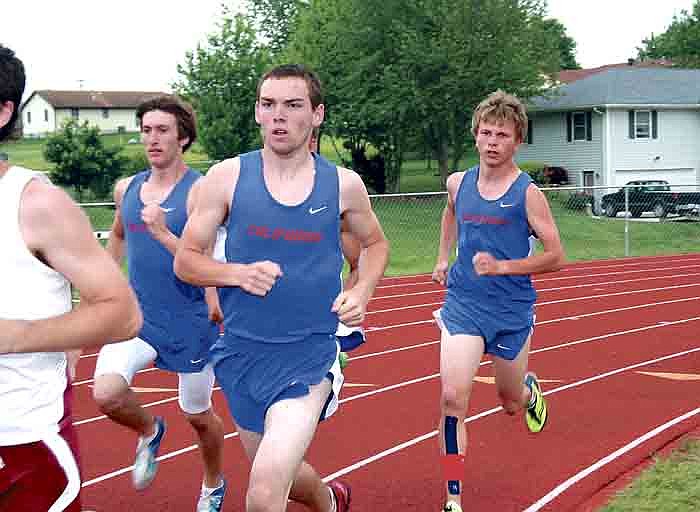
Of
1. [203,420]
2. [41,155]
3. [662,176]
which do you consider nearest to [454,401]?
[203,420]

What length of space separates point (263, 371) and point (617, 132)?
3755cm

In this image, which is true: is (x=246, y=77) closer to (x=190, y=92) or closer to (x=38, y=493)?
(x=190, y=92)

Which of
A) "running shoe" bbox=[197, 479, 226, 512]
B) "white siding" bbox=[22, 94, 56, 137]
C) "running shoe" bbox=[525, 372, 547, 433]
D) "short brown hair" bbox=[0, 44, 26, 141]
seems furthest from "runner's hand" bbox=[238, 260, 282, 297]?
"white siding" bbox=[22, 94, 56, 137]

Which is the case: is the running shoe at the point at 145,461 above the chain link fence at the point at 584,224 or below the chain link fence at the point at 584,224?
below

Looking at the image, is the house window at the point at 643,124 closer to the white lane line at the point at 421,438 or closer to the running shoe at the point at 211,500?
the white lane line at the point at 421,438

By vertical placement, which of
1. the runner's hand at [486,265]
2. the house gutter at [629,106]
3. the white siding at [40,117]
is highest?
the white siding at [40,117]

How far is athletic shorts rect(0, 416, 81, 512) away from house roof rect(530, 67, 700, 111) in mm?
36646

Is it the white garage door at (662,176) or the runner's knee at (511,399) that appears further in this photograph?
the white garage door at (662,176)

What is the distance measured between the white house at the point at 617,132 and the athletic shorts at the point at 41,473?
36.8m

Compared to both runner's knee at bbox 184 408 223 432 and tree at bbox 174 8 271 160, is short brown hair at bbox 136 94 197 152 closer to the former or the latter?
runner's knee at bbox 184 408 223 432

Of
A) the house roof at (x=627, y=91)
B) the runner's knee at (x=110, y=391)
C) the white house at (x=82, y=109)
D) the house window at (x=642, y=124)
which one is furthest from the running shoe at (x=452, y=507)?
the white house at (x=82, y=109)

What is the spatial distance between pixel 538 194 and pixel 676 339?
6.00 meters

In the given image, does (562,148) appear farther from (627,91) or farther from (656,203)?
(656,203)

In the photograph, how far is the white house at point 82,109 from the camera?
90.7 m
